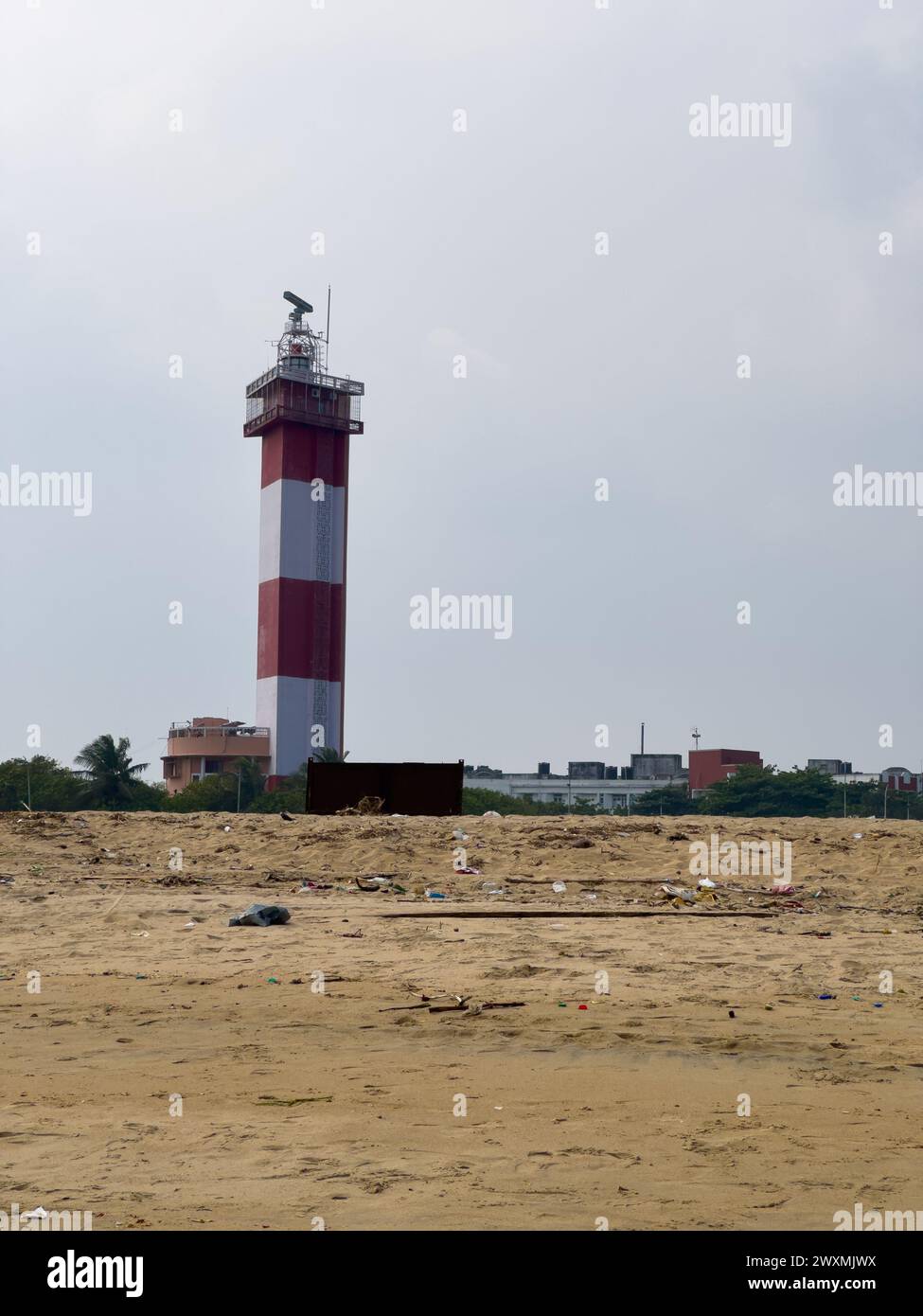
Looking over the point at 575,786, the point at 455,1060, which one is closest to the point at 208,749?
the point at 575,786

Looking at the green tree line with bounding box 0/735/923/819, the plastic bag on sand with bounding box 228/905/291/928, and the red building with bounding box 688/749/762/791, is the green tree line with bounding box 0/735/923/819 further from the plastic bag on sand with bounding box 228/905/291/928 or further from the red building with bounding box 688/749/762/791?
the plastic bag on sand with bounding box 228/905/291/928

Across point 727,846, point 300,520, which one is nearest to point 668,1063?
point 727,846

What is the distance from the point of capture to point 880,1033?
6.60 metres

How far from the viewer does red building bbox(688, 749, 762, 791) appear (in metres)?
79.9

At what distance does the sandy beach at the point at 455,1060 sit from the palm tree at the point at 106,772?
39.2 metres

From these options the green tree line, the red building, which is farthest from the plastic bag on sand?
the red building

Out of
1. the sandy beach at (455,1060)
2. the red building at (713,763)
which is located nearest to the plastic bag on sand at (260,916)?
the sandy beach at (455,1060)

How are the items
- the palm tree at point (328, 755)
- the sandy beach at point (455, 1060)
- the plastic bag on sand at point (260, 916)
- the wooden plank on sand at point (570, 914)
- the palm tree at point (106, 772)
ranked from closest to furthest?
the sandy beach at point (455, 1060) → the plastic bag on sand at point (260, 916) → the wooden plank on sand at point (570, 914) → the palm tree at point (106, 772) → the palm tree at point (328, 755)

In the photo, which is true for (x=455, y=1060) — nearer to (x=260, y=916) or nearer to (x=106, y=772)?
(x=260, y=916)

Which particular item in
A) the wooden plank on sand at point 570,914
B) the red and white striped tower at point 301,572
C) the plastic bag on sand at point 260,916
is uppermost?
the red and white striped tower at point 301,572

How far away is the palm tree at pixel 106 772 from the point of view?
51062mm

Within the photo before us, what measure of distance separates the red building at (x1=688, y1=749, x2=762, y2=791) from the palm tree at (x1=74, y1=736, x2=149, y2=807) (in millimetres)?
40974

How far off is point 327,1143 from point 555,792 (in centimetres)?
8613

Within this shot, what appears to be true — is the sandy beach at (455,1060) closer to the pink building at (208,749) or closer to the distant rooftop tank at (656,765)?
the pink building at (208,749)
